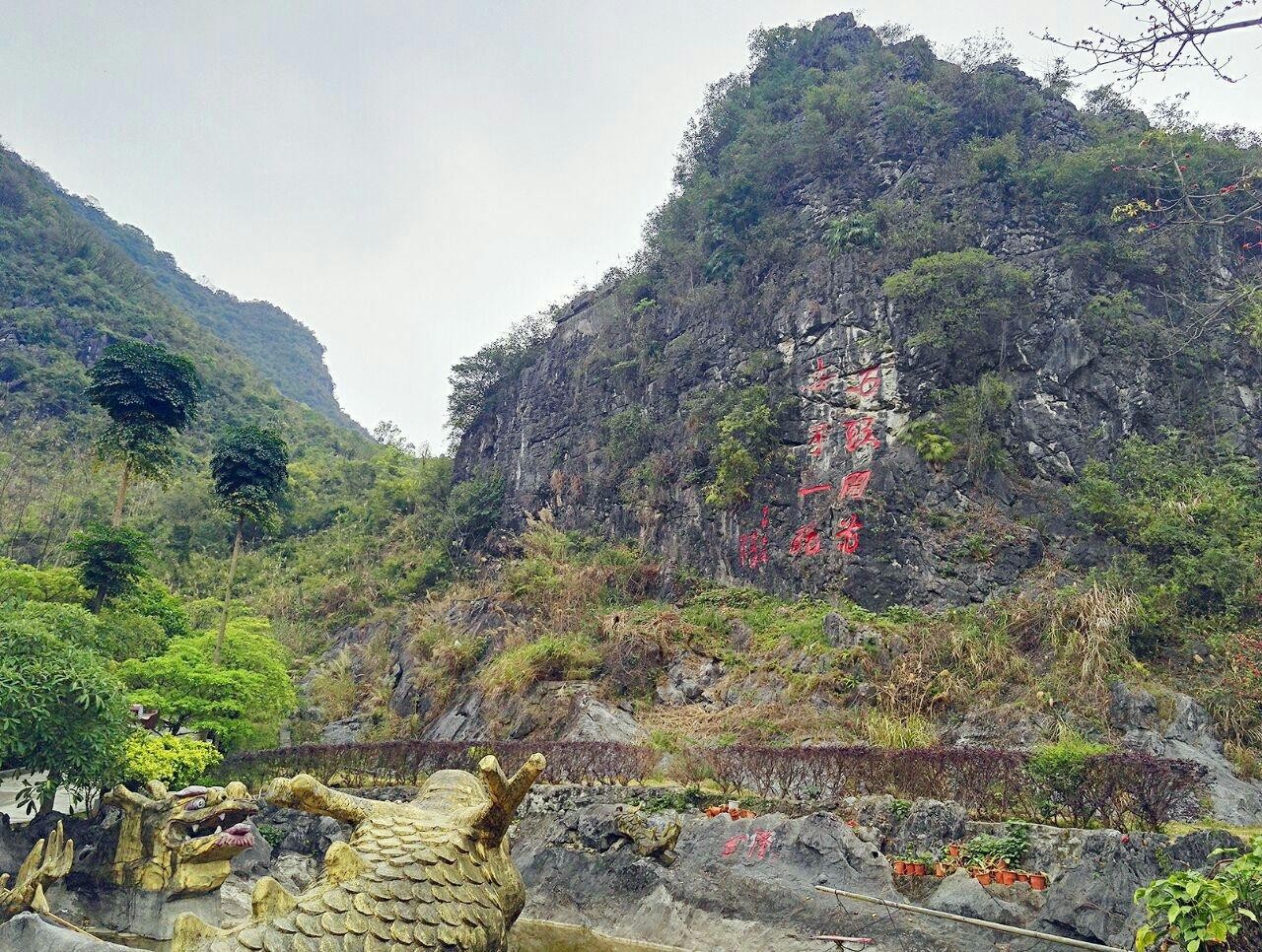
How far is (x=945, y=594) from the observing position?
14000 millimetres

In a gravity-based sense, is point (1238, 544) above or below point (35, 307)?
below

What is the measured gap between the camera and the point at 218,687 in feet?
39.7

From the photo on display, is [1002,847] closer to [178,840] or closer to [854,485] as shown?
[178,840]

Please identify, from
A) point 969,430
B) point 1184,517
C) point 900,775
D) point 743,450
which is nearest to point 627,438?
point 743,450

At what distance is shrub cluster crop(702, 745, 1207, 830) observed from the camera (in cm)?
673

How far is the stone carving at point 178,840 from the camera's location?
18.5 feet

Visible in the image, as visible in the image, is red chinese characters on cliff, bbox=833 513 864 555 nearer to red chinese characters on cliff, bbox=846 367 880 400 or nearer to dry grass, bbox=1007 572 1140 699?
red chinese characters on cliff, bbox=846 367 880 400

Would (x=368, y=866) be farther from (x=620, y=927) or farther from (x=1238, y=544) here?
(x=1238, y=544)

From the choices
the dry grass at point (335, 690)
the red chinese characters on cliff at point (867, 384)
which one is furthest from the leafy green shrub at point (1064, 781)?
the dry grass at point (335, 690)

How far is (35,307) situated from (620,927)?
40.6 m

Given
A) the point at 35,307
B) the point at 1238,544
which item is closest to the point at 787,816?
the point at 1238,544

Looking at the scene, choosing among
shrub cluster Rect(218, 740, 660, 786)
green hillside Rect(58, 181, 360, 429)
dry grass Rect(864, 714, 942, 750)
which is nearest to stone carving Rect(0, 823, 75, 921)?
shrub cluster Rect(218, 740, 660, 786)

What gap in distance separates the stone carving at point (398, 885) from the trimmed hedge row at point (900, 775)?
6252 mm

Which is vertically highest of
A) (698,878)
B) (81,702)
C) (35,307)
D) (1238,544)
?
(35,307)
